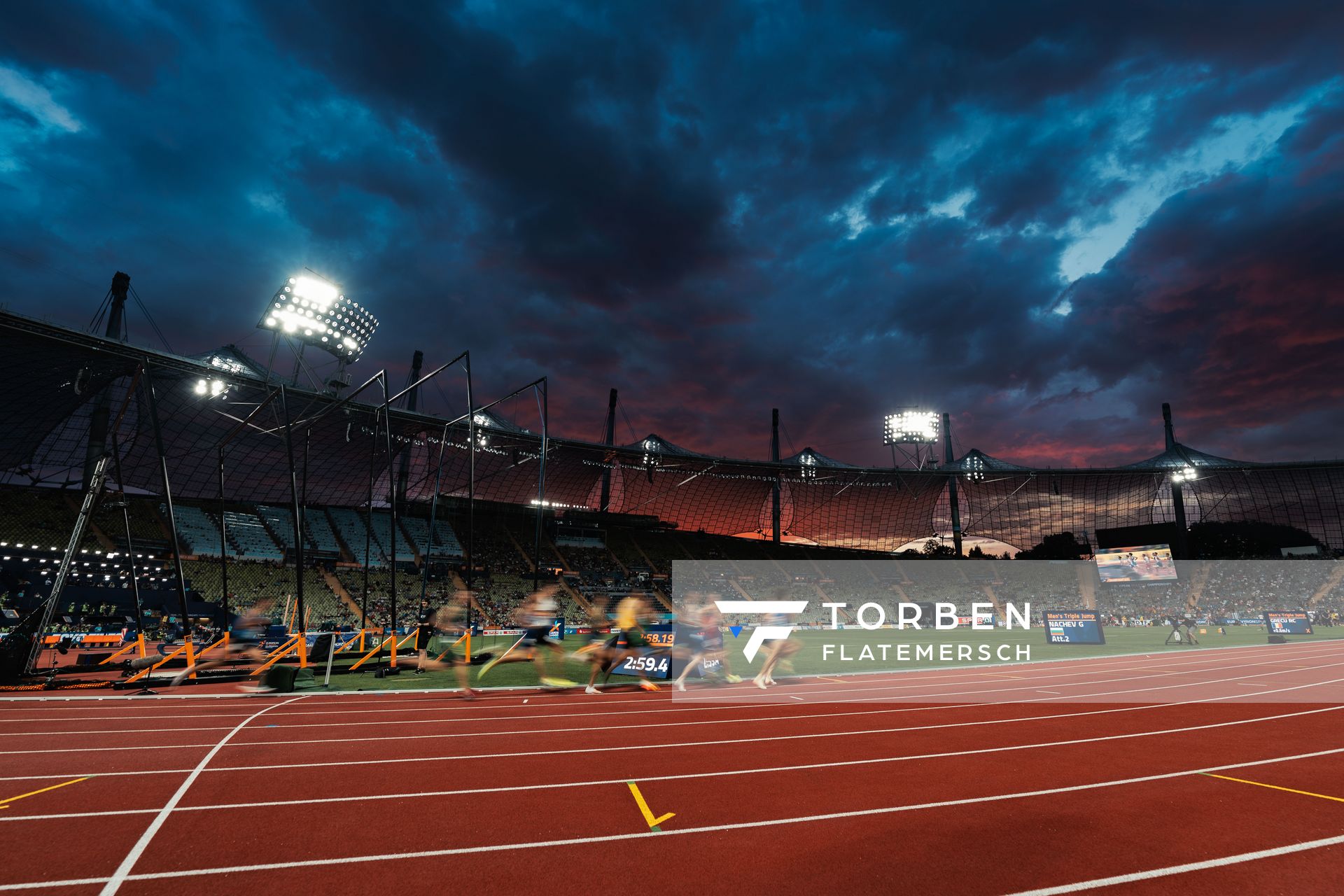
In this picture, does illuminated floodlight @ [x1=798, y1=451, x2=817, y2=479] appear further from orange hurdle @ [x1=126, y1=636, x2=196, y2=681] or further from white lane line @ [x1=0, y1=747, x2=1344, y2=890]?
white lane line @ [x1=0, y1=747, x2=1344, y2=890]

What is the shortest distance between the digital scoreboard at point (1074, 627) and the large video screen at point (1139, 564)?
454 inches

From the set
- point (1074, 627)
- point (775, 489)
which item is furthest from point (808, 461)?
point (1074, 627)

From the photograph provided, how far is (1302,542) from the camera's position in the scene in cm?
6875

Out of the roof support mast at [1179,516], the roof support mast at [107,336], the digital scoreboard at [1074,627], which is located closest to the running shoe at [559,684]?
the digital scoreboard at [1074,627]

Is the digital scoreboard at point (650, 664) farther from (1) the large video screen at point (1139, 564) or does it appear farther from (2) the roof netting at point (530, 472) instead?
(1) the large video screen at point (1139, 564)

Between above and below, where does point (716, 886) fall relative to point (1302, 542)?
below

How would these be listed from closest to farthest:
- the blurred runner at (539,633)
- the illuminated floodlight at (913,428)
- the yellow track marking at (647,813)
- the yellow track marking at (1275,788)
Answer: the yellow track marking at (647,813) → the yellow track marking at (1275,788) → the blurred runner at (539,633) → the illuminated floodlight at (913,428)

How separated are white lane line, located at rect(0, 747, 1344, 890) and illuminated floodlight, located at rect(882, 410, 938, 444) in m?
67.9

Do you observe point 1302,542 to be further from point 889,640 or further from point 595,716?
point 595,716

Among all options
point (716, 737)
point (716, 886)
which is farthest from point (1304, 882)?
point (716, 737)

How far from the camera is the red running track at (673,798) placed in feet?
13.3

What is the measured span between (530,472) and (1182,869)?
56903 mm

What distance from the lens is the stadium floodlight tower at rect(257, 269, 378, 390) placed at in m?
17.4

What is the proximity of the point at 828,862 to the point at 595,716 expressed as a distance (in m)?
6.01
